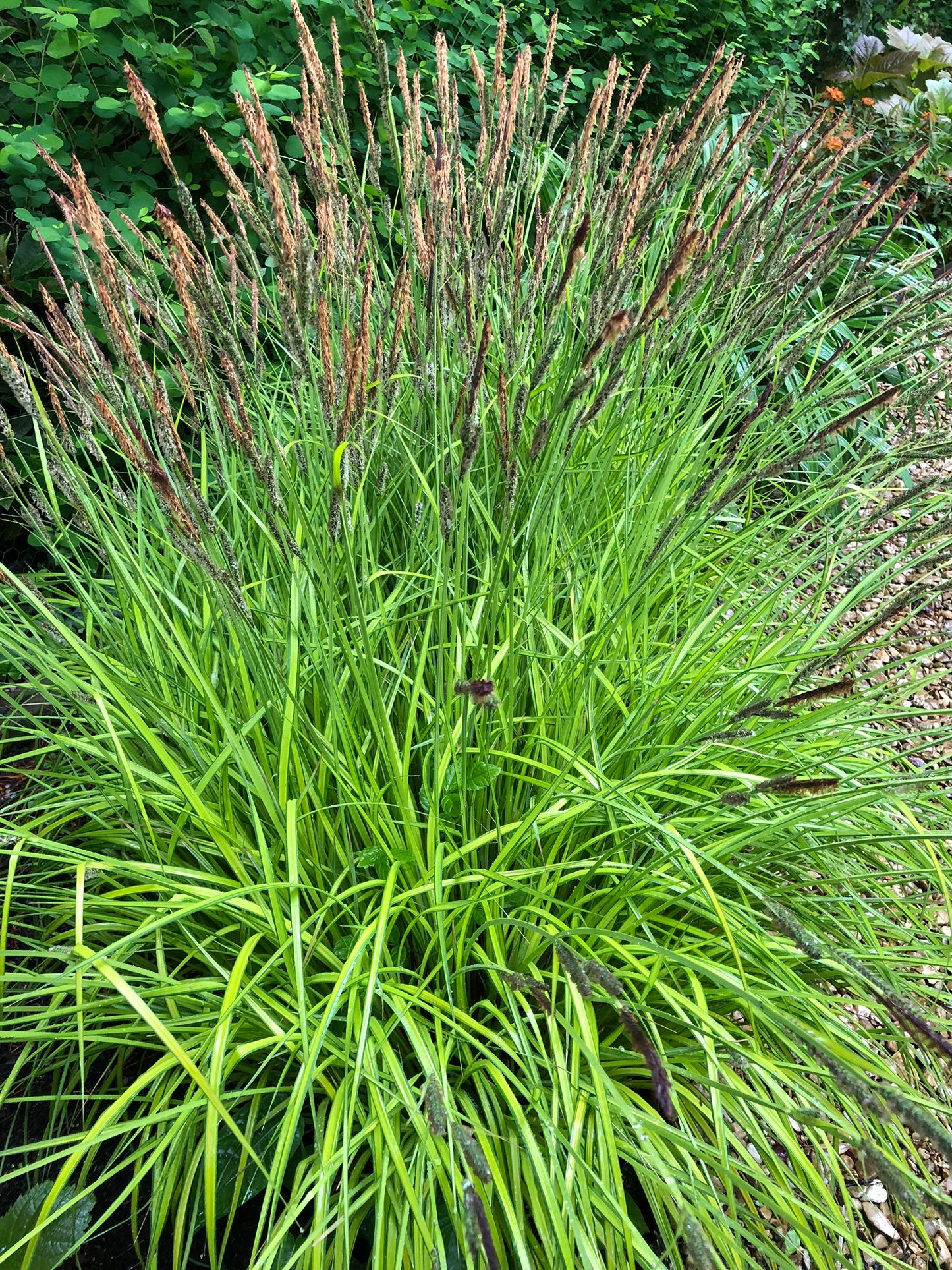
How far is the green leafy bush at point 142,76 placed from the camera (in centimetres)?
227

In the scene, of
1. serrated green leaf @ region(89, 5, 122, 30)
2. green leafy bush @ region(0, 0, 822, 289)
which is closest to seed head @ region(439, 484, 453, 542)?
green leafy bush @ region(0, 0, 822, 289)

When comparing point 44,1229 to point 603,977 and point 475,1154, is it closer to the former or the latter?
point 475,1154

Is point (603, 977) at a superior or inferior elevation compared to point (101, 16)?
inferior

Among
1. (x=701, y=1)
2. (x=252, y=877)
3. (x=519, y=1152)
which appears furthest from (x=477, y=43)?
(x=519, y=1152)

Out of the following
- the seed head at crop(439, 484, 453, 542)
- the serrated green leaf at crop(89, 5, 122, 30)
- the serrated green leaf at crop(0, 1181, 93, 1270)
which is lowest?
the serrated green leaf at crop(0, 1181, 93, 1270)

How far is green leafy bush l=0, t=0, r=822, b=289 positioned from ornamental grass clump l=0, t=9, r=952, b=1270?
73cm

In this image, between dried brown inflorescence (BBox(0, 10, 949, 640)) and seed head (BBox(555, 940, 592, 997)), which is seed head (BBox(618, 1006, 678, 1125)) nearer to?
seed head (BBox(555, 940, 592, 997))

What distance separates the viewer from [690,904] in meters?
1.36

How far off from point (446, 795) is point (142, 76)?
243 centimetres

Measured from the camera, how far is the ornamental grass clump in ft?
3.64

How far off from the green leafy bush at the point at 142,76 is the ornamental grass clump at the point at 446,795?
73cm

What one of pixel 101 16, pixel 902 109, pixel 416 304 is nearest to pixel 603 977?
pixel 416 304

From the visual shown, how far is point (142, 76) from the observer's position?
250cm

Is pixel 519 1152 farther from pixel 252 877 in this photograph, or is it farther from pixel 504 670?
pixel 504 670
